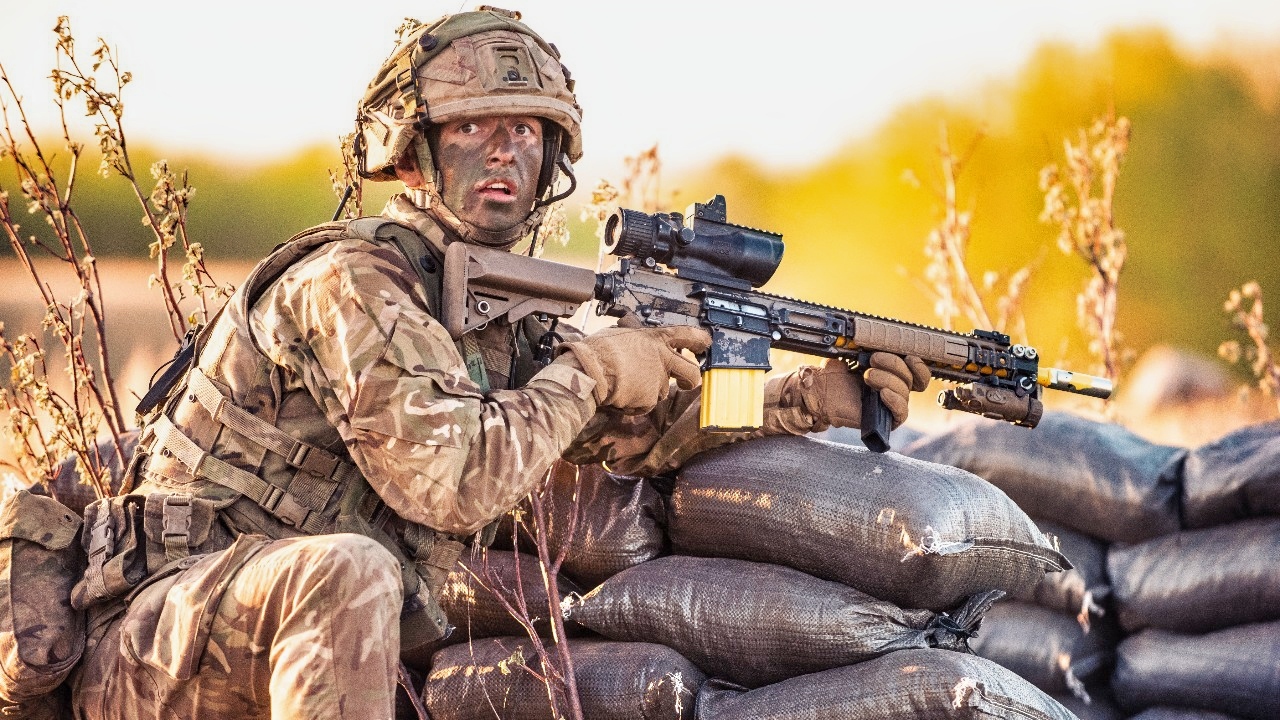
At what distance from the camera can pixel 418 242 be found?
3.17 metres

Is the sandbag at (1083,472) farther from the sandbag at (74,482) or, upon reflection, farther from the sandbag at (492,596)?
the sandbag at (74,482)

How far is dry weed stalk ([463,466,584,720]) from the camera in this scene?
341 cm

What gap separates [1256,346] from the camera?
7395 mm

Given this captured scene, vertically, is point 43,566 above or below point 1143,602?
above

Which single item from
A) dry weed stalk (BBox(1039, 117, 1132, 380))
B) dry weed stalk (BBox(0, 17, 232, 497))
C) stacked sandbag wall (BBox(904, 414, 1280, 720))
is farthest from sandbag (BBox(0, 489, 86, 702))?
dry weed stalk (BBox(1039, 117, 1132, 380))

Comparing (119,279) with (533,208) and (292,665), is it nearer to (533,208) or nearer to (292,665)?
(533,208)

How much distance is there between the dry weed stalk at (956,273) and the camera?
7.04 m

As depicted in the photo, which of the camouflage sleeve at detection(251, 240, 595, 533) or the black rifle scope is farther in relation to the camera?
the black rifle scope

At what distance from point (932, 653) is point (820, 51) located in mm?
4943

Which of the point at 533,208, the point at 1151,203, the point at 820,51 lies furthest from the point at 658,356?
the point at 1151,203

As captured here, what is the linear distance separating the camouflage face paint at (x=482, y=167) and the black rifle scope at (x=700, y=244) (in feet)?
0.89

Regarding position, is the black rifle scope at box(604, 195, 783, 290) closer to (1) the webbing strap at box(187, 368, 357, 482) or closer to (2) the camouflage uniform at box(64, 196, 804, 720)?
(2) the camouflage uniform at box(64, 196, 804, 720)

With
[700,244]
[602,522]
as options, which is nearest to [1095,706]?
[602,522]

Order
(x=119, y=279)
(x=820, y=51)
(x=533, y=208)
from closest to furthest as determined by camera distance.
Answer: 1. (x=533, y=208)
2. (x=119, y=279)
3. (x=820, y=51)
